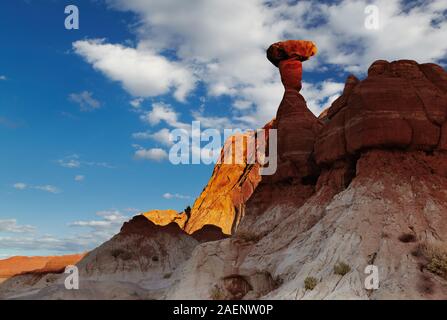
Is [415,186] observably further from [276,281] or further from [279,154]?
[279,154]

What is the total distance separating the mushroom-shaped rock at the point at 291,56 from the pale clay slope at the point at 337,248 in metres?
14.8

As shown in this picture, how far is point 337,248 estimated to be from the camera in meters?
24.2

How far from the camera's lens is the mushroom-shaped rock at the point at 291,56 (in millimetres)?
45906

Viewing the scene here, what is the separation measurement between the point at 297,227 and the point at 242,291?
224 inches

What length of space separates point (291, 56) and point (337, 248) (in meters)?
27.1

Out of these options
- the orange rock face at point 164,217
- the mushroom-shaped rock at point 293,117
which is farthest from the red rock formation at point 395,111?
the orange rock face at point 164,217

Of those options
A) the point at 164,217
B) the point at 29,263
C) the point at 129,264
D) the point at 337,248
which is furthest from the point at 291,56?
the point at 29,263

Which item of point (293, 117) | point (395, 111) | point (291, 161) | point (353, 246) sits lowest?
point (353, 246)

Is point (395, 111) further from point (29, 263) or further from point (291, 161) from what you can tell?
point (29, 263)

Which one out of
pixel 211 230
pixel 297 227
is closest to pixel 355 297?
pixel 297 227

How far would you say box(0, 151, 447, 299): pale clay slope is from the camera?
21734 millimetres

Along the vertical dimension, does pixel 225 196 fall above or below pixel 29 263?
above

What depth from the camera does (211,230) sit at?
80.4m

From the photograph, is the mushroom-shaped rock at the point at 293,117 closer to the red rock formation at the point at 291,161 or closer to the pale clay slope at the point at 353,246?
the red rock formation at the point at 291,161
